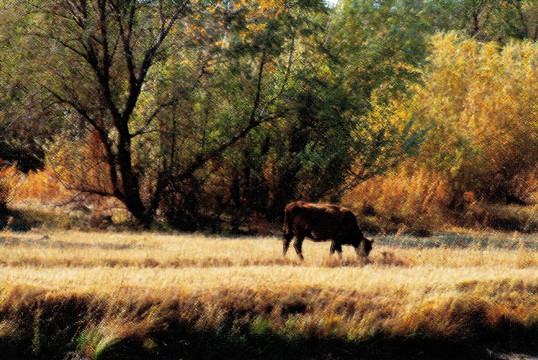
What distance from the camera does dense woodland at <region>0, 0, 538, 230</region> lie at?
18.2 metres

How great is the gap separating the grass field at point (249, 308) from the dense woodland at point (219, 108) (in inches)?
266

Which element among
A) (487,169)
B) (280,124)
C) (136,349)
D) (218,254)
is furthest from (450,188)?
(136,349)

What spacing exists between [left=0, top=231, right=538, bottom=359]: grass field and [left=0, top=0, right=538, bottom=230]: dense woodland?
6766 millimetres

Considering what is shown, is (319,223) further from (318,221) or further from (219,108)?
(219,108)

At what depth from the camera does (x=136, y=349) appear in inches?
339

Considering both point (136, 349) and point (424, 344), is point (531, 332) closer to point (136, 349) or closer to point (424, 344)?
point (424, 344)

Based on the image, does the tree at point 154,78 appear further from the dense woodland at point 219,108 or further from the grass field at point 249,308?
the grass field at point 249,308

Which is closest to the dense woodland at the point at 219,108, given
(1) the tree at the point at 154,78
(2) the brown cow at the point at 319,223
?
(1) the tree at the point at 154,78

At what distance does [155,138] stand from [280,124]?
4.09 meters

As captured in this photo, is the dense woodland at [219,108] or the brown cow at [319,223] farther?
the dense woodland at [219,108]

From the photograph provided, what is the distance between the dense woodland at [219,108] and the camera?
59.7 feet

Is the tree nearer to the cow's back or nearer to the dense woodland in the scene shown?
the dense woodland

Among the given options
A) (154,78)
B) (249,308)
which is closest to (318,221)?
(249,308)

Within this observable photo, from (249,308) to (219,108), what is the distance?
454 inches
